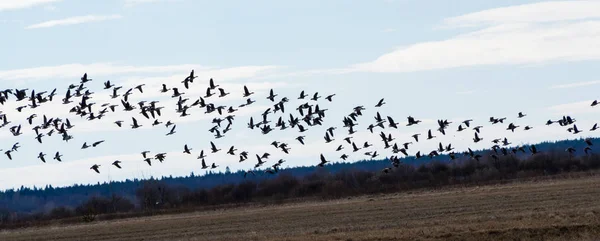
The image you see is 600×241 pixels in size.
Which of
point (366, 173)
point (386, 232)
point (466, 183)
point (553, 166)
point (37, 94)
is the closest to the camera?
point (386, 232)

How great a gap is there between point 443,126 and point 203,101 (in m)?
9.34

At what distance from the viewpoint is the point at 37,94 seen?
149ft

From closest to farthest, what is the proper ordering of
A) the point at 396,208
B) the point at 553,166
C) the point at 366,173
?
1. the point at 396,208
2. the point at 553,166
3. the point at 366,173

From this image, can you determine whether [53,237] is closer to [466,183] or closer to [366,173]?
[466,183]

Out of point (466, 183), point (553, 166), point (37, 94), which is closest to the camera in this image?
point (37, 94)

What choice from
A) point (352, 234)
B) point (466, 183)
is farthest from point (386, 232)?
point (466, 183)

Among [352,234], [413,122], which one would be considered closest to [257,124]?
[413,122]

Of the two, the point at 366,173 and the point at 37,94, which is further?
the point at 366,173

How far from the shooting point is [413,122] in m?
47.4

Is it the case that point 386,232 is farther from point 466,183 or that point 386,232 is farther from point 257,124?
point 466,183

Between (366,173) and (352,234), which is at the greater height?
(366,173)

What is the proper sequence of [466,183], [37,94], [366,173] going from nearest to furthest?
[37,94]
[466,183]
[366,173]

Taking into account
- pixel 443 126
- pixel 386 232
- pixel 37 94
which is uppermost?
pixel 37 94

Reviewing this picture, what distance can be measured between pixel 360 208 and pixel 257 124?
43.7 ft
